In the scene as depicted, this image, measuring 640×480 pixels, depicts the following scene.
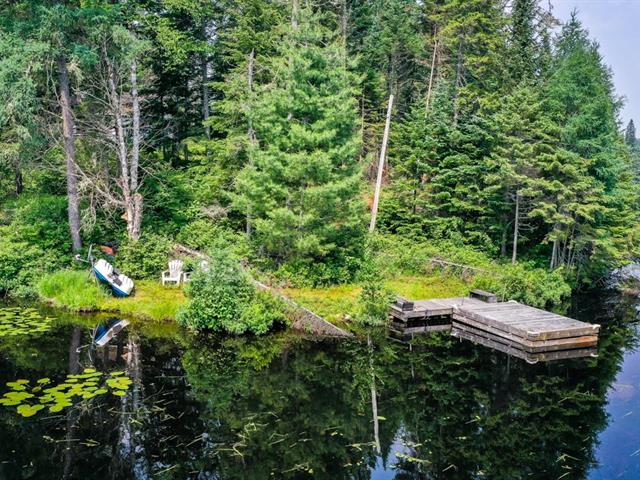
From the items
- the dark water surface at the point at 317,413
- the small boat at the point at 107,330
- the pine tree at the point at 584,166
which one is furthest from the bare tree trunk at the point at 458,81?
the small boat at the point at 107,330

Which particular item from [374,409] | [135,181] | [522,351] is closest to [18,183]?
[135,181]

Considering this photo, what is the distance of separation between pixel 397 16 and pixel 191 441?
98.2ft

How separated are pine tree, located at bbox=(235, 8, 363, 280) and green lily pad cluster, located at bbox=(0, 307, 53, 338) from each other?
7744mm

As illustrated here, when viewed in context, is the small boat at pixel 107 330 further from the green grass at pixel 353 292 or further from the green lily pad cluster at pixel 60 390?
the green grass at pixel 353 292

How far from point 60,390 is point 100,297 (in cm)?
659

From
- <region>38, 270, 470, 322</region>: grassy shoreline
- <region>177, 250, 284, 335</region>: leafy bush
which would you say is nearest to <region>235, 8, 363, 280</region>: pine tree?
<region>38, 270, 470, 322</region>: grassy shoreline

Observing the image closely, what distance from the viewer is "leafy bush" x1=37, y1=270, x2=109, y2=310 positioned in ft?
56.5

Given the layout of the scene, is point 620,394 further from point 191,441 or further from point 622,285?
point 622,285

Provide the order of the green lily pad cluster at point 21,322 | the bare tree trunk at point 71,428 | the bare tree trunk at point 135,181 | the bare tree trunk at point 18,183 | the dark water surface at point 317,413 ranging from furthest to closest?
the bare tree trunk at point 18,183 → the bare tree trunk at point 135,181 → the green lily pad cluster at point 21,322 → the dark water surface at point 317,413 → the bare tree trunk at point 71,428

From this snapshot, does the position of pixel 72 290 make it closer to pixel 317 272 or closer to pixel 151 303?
pixel 151 303

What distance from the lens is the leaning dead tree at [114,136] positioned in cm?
1984

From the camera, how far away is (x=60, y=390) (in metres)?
11.3

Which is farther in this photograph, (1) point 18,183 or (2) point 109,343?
(1) point 18,183

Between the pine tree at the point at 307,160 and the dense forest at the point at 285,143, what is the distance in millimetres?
81
